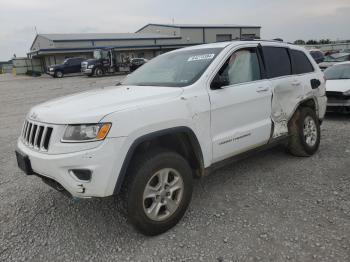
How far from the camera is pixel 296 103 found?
4730mm

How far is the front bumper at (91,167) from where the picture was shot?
8.84ft

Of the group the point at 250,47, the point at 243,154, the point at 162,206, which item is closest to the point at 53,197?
the point at 162,206

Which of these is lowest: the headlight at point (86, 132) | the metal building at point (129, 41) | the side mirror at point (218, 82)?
the headlight at point (86, 132)

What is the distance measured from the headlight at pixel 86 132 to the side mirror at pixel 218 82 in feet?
4.35

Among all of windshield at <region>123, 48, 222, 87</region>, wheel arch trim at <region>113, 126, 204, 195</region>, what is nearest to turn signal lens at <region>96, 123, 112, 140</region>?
wheel arch trim at <region>113, 126, 204, 195</region>

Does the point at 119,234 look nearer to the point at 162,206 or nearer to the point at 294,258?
the point at 162,206

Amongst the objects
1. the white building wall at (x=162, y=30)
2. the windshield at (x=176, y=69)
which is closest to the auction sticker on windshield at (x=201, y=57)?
the windshield at (x=176, y=69)

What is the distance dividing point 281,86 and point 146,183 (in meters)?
2.51

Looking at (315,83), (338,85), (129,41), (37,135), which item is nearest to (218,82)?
(37,135)

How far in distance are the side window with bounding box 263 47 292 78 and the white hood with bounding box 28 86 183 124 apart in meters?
1.71

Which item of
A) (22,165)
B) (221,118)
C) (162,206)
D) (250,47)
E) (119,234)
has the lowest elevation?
(119,234)

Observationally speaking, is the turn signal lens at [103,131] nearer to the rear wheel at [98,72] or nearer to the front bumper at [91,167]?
the front bumper at [91,167]

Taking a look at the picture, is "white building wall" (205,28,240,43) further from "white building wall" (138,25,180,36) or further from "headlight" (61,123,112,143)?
"headlight" (61,123,112,143)

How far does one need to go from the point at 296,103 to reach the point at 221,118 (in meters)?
1.71
